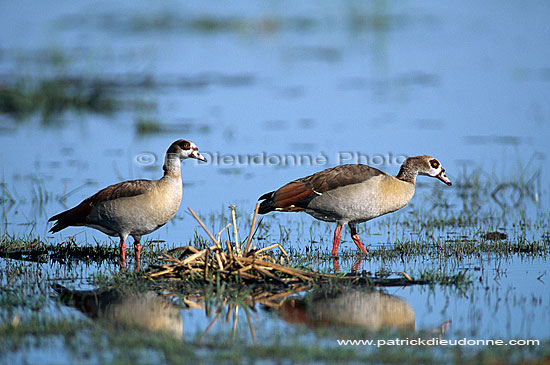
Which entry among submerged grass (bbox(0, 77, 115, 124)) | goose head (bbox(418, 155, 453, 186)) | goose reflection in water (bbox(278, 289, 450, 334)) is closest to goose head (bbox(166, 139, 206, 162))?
goose reflection in water (bbox(278, 289, 450, 334))

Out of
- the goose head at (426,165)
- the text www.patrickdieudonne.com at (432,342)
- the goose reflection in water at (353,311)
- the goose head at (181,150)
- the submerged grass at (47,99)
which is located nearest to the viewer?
the text www.patrickdieudonne.com at (432,342)

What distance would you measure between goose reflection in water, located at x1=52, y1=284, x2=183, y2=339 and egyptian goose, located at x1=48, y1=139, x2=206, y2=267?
1.35 m

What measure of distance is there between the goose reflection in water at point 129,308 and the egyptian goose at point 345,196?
9.87ft

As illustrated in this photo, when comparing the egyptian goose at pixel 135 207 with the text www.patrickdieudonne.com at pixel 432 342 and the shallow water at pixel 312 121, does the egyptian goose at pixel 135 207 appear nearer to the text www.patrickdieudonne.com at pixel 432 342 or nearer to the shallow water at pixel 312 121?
the shallow water at pixel 312 121

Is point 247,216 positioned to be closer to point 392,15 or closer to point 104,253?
point 104,253

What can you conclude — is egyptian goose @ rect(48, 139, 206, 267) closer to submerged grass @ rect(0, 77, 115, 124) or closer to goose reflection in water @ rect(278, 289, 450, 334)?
goose reflection in water @ rect(278, 289, 450, 334)

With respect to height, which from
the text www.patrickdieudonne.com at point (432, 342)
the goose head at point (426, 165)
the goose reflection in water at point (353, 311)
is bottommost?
the text www.patrickdieudonne.com at point (432, 342)

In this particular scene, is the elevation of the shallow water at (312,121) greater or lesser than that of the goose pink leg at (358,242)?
greater

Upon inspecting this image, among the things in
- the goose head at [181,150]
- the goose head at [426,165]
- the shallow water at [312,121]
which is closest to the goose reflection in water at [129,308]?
the shallow water at [312,121]

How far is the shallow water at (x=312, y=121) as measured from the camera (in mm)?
11273

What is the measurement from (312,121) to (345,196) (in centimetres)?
905

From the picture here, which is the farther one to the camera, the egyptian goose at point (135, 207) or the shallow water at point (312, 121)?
the shallow water at point (312, 121)

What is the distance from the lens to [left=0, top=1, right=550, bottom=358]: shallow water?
37.0ft

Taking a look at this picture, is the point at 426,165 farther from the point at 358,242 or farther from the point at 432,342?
the point at 432,342
